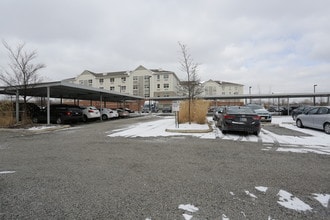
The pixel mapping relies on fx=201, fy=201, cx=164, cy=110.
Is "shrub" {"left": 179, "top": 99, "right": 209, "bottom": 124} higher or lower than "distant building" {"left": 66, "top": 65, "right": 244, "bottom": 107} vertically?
lower

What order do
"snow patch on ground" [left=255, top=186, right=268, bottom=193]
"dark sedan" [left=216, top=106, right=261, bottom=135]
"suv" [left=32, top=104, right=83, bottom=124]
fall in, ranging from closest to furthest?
"snow patch on ground" [left=255, top=186, right=268, bottom=193], "dark sedan" [left=216, top=106, right=261, bottom=135], "suv" [left=32, top=104, right=83, bottom=124]

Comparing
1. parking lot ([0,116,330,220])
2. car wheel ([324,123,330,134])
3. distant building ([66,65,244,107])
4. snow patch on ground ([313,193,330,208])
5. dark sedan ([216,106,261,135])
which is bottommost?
parking lot ([0,116,330,220])

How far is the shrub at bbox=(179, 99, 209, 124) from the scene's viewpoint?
14.2 meters

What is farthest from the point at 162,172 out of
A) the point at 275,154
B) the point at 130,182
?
the point at 275,154

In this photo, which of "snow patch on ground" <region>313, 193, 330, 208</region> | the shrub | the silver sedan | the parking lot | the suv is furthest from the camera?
the suv

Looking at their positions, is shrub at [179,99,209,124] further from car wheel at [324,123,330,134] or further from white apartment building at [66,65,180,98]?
white apartment building at [66,65,180,98]

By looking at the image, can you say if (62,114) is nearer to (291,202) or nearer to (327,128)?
(291,202)

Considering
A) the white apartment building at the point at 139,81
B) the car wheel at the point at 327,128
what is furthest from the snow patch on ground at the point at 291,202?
the white apartment building at the point at 139,81

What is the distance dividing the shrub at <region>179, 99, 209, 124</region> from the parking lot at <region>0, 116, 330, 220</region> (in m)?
7.57

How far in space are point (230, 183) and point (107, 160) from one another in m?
3.37

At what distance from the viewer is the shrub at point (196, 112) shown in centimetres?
1416

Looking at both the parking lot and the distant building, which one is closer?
the parking lot

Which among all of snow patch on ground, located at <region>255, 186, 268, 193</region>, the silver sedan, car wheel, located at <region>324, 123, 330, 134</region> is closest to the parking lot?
snow patch on ground, located at <region>255, 186, 268, 193</region>

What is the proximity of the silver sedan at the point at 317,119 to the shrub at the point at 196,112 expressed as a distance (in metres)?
6.22
